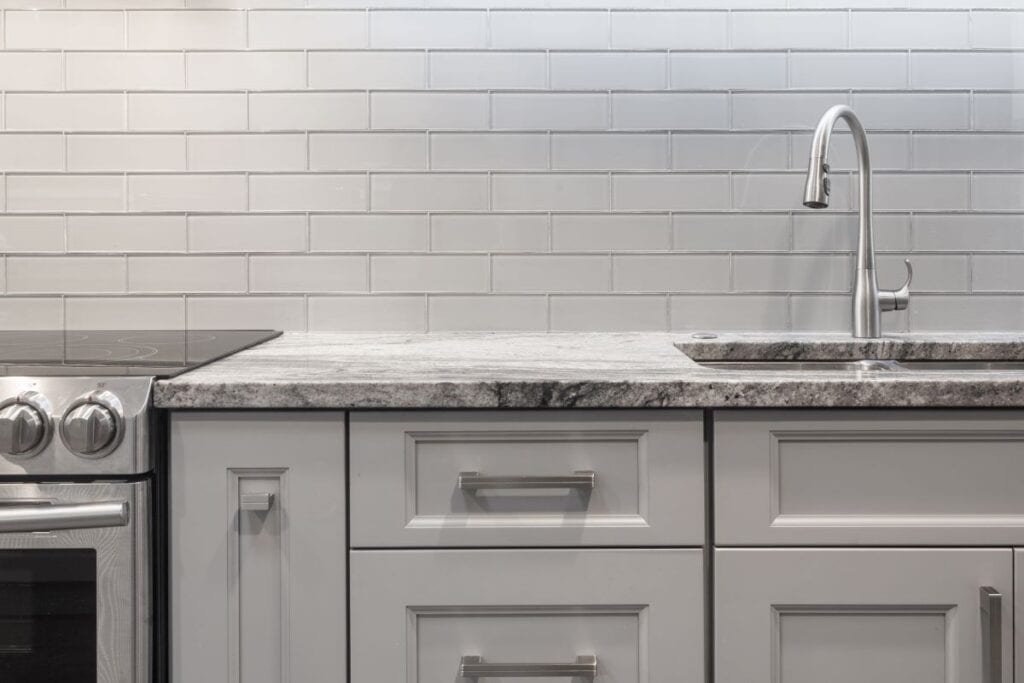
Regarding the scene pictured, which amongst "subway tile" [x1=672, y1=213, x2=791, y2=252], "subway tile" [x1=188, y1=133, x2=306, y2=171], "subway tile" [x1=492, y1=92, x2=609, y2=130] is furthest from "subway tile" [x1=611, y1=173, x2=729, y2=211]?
"subway tile" [x1=188, y1=133, x2=306, y2=171]

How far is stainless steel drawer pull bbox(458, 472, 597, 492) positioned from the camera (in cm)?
93

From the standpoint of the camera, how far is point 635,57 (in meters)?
1.57

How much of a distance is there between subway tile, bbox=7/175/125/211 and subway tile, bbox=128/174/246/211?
3cm

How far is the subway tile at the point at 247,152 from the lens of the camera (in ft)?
5.16

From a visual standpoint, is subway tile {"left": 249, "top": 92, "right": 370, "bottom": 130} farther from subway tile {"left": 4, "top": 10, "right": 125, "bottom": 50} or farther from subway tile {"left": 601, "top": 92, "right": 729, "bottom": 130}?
subway tile {"left": 601, "top": 92, "right": 729, "bottom": 130}

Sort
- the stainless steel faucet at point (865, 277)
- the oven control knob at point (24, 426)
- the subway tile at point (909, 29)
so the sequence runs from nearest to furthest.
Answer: the oven control knob at point (24, 426) < the stainless steel faucet at point (865, 277) < the subway tile at point (909, 29)

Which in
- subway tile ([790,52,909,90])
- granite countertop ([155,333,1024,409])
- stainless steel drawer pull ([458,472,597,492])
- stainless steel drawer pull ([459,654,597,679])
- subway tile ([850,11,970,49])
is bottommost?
stainless steel drawer pull ([459,654,597,679])

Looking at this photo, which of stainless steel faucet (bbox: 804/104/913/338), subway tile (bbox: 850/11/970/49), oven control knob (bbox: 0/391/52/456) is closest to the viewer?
oven control knob (bbox: 0/391/52/456)

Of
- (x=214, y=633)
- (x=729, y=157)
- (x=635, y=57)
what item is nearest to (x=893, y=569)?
(x=214, y=633)

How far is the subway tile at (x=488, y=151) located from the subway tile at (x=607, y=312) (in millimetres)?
275

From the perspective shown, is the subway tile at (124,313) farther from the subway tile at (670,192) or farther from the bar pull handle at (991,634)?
the bar pull handle at (991,634)

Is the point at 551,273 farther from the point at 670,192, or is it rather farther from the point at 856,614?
the point at 856,614

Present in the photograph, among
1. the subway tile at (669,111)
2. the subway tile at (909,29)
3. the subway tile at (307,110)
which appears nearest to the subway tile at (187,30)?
the subway tile at (307,110)

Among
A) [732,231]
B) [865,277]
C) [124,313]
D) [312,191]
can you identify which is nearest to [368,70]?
[312,191]
